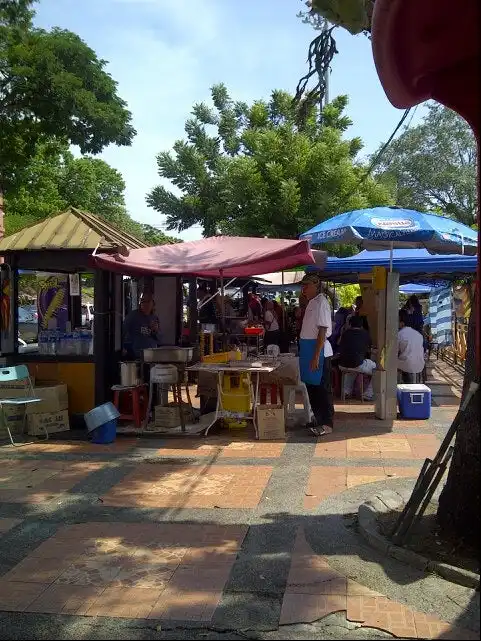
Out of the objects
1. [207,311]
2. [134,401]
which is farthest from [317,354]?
[207,311]

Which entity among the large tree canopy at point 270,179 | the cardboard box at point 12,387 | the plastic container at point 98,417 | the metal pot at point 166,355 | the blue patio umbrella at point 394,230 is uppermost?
the large tree canopy at point 270,179

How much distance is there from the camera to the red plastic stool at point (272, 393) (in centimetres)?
885

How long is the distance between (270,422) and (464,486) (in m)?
3.87

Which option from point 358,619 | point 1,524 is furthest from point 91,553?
point 358,619

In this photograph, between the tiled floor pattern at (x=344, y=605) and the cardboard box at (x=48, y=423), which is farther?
the cardboard box at (x=48, y=423)

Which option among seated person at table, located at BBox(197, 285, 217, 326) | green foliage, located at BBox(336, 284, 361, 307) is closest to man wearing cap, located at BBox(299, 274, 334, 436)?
seated person at table, located at BBox(197, 285, 217, 326)

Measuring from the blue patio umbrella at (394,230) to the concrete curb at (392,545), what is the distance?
3949 mm

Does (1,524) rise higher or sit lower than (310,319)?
lower

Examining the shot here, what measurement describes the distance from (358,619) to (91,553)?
1953 mm

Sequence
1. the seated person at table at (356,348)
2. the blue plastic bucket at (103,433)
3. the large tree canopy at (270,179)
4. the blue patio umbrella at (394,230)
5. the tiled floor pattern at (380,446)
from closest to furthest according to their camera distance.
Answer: the tiled floor pattern at (380,446)
the blue plastic bucket at (103,433)
the blue patio umbrella at (394,230)
the seated person at table at (356,348)
the large tree canopy at (270,179)

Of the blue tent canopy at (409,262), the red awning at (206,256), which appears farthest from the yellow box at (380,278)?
the blue tent canopy at (409,262)

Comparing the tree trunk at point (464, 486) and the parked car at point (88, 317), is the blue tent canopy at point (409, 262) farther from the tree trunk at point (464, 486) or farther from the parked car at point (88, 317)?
the tree trunk at point (464, 486)

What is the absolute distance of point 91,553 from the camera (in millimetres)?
4523

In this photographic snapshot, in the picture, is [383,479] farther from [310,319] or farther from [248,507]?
[310,319]
